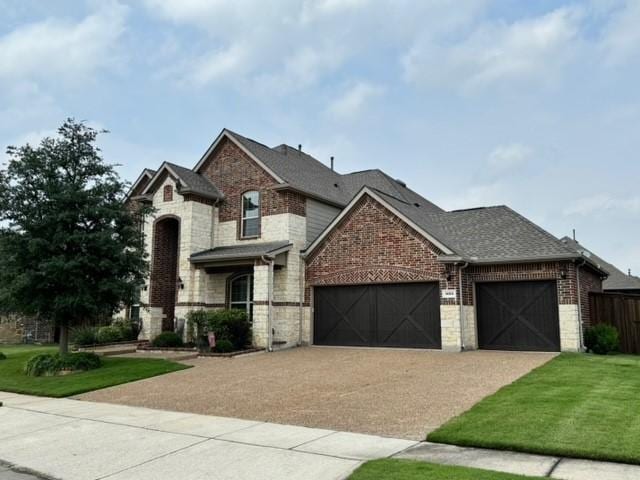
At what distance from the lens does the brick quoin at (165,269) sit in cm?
2194

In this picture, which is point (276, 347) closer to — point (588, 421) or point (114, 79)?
point (114, 79)

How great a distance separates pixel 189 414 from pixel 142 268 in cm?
791

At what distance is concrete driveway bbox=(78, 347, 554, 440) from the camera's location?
845cm

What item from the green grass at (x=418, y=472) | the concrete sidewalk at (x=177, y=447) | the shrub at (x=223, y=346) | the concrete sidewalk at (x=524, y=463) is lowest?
the concrete sidewalk at (x=177, y=447)

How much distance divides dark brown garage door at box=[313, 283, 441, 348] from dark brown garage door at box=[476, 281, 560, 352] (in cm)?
157

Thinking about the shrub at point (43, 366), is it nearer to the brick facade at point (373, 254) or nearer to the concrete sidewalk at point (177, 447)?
the concrete sidewalk at point (177, 447)

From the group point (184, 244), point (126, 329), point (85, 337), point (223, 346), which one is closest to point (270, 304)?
point (223, 346)

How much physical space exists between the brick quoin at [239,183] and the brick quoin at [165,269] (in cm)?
239

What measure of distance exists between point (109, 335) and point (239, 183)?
26.6 feet

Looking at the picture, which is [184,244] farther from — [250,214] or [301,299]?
[301,299]

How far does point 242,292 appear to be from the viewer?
2114 centimetres

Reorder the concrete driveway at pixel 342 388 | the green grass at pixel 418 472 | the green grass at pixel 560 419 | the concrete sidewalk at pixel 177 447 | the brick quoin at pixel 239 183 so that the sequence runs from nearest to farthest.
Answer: the green grass at pixel 418 472, the concrete sidewalk at pixel 177 447, the green grass at pixel 560 419, the concrete driveway at pixel 342 388, the brick quoin at pixel 239 183

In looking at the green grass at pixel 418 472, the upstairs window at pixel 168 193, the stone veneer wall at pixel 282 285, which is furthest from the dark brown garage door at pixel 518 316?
the upstairs window at pixel 168 193

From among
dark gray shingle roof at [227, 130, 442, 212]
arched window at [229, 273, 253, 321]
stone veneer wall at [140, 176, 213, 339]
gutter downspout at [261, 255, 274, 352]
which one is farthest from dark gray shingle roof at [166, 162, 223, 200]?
gutter downspout at [261, 255, 274, 352]
